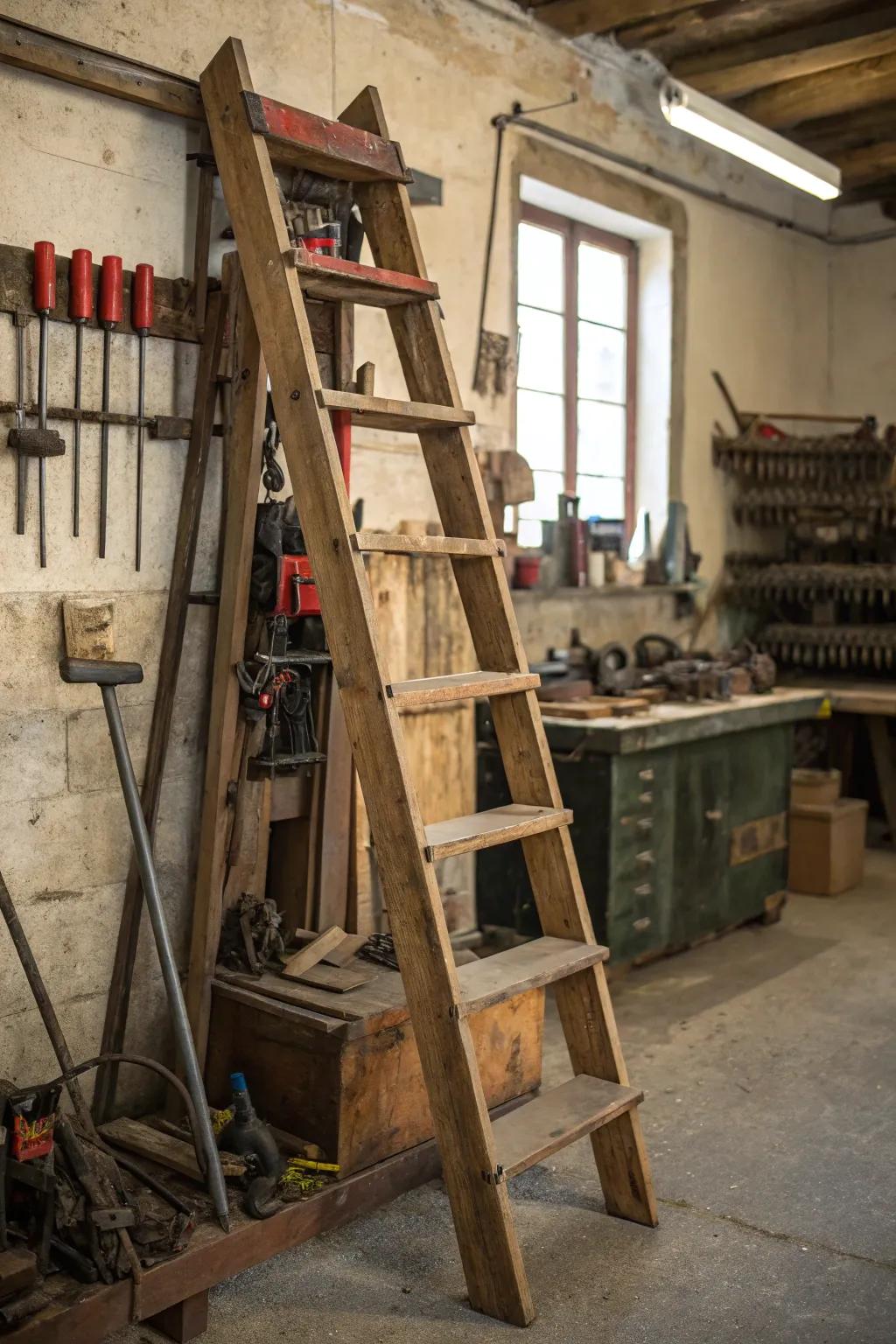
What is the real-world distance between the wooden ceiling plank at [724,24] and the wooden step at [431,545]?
279 centimetres

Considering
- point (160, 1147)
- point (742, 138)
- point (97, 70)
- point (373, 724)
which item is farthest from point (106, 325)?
point (742, 138)

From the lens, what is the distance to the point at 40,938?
288cm

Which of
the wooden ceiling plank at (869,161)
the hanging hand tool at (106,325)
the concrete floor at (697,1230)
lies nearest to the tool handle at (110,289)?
the hanging hand tool at (106,325)

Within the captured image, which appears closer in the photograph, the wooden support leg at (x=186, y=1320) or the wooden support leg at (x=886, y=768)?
the wooden support leg at (x=186, y=1320)

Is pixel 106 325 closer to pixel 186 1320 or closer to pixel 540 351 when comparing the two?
A: pixel 186 1320

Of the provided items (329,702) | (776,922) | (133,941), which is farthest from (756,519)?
(133,941)

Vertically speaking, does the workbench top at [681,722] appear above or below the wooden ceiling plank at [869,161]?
below

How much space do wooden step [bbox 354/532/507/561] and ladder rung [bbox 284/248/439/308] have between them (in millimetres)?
557

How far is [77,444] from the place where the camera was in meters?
2.83

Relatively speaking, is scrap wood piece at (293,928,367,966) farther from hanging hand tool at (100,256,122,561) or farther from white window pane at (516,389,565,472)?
white window pane at (516,389,565,472)

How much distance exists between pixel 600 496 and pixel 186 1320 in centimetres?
400

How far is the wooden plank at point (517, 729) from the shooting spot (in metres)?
2.76

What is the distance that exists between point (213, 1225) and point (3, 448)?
5.39 feet

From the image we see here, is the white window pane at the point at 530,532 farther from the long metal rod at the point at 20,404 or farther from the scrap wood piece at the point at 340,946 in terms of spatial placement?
the long metal rod at the point at 20,404
